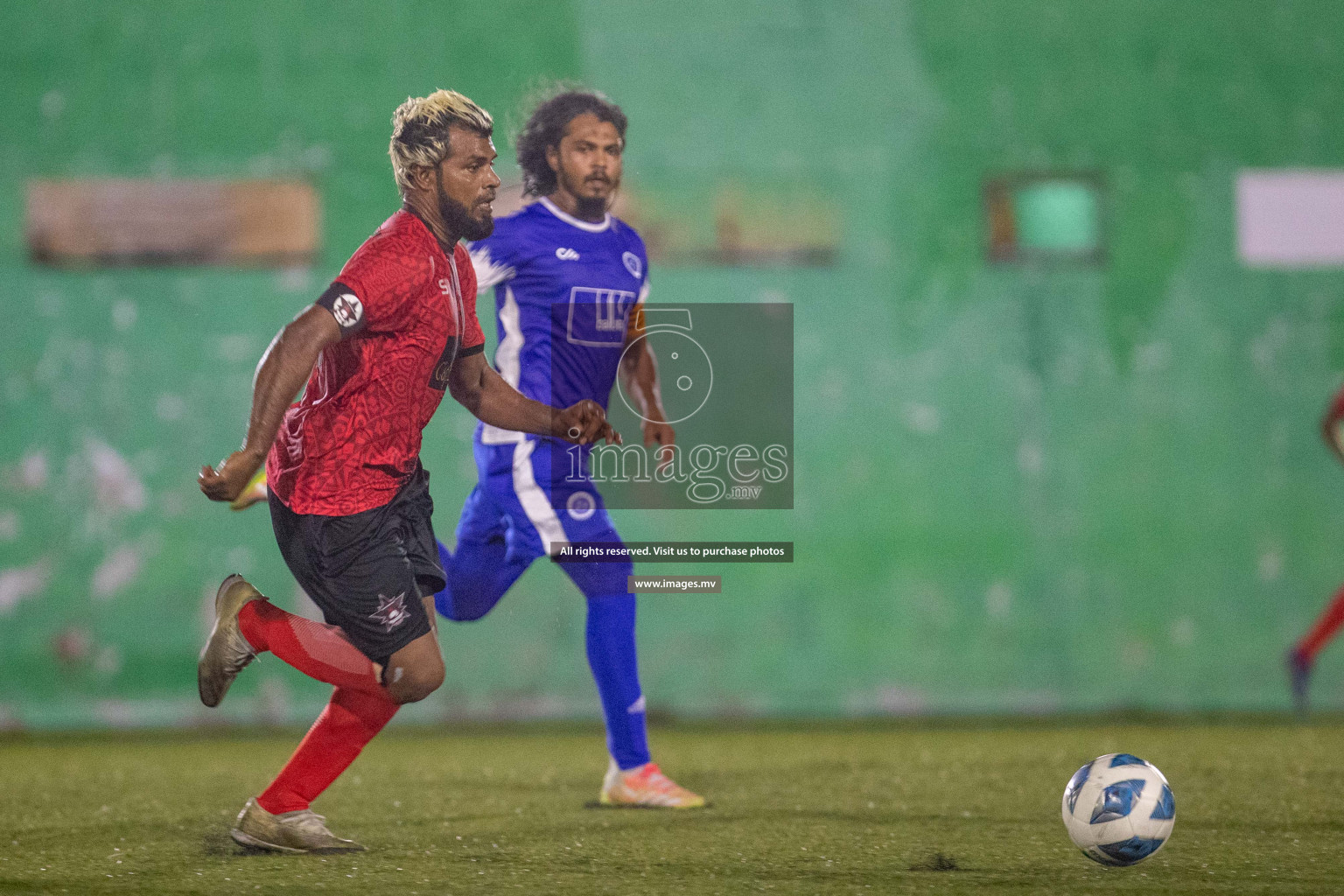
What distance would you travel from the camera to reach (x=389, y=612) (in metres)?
3.28

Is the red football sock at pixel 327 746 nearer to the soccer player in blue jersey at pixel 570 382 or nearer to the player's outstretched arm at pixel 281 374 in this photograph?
the player's outstretched arm at pixel 281 374

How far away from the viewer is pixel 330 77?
6676mm

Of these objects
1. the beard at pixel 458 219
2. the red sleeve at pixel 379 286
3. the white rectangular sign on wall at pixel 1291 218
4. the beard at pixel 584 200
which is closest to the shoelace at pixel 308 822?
the red sleeve at pixel 379 286

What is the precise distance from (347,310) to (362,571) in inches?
22.6

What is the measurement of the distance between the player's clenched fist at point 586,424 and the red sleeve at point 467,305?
0.94 ft

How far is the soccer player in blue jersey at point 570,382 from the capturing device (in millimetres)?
4191

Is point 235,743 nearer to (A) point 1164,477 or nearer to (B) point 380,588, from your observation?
(B) point 380,588

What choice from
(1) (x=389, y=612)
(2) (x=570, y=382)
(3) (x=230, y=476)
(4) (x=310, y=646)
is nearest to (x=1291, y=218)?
(2) (x=570, y=382)

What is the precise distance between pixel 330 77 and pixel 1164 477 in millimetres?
4209

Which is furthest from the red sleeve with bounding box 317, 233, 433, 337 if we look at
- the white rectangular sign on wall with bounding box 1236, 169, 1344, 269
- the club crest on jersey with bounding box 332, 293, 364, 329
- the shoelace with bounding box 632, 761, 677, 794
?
the white rectangular sign on wall with bounding box 1236, 169, 1344, 269

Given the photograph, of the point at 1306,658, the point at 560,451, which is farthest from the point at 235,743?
the point at 1306,658

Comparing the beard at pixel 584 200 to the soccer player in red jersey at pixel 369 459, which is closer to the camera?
the soccer player in red jersey at pixel 369 459

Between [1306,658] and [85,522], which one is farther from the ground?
[85,522]

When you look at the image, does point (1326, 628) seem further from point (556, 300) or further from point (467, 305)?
point (467, 305)
